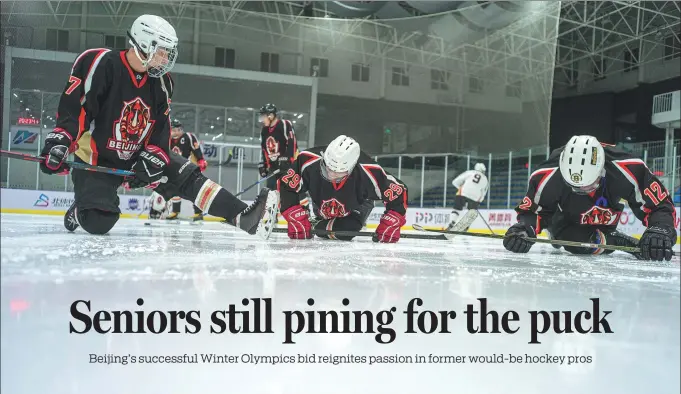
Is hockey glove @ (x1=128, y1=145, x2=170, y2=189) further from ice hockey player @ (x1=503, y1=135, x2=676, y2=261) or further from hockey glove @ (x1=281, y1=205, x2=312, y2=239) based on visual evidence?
ice hockey player @ (x1=503, y1=135, x2=676, y2=261)

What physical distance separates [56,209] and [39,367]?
18.7 feet

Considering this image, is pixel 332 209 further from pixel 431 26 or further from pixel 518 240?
pixel 431 26

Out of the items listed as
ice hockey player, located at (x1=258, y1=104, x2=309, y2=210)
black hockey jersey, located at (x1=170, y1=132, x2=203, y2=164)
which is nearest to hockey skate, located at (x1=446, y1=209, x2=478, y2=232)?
ice hockey player, located at (x1=258, y1=104, x2=309, y2=210)

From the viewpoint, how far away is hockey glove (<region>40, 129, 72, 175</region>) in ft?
7.37

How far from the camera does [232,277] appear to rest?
1487mm

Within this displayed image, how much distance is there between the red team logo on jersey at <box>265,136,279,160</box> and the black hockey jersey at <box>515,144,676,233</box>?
114 inches

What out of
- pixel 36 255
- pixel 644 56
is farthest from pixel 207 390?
pixel 644 56

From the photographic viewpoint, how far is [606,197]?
303 cm

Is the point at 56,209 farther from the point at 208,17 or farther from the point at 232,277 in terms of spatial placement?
the point at 232,277

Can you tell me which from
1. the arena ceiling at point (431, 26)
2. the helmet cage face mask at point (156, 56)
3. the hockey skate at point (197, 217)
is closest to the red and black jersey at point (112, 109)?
the helmet cage face mask at point (156, 56)

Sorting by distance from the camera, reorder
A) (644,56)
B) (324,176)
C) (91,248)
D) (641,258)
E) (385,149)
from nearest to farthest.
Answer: (91,248) < (641,258) < (324,176) < (385,149) < (644,56)

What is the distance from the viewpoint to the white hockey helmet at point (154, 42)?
2.41 m

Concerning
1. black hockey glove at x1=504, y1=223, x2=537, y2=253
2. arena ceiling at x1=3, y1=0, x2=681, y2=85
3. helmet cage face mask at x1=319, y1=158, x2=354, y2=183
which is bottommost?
black hockey glove at x1=504, y1=223, x2=537, y2=253

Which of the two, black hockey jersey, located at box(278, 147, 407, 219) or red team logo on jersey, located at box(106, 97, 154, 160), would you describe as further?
black hockey jersey, located at box(278, 147, 407, 219)
